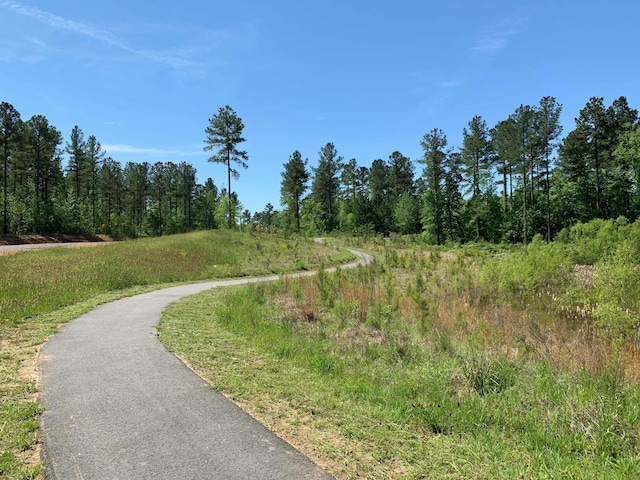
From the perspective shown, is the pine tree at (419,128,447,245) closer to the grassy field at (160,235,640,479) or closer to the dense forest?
the dense forest

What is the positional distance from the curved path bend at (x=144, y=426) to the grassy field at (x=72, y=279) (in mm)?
246

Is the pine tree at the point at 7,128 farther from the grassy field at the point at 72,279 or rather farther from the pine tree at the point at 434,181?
the pine tree at the point at 434,181

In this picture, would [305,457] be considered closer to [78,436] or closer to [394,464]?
[394,464]

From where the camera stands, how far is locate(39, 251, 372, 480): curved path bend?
Answer: 338cm

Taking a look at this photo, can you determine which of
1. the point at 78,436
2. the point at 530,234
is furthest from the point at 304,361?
the point at 530,234

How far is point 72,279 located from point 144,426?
44.8 feet

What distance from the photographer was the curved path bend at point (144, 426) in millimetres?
3377

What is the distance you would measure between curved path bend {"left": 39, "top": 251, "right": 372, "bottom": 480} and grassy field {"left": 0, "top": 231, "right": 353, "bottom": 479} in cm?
25

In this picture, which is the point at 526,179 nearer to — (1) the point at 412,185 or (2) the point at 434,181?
(2) the point at 434,181

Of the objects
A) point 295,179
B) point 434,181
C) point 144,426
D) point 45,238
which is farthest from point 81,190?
point 144,426

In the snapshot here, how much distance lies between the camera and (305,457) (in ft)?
11.9

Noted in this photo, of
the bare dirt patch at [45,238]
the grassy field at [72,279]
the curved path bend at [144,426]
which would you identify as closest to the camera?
the curved path bend at [144,426]

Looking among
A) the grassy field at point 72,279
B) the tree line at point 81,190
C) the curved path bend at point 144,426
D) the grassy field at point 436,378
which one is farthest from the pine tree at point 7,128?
the curved path bend at point 144,426

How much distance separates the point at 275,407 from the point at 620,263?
970cm
